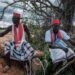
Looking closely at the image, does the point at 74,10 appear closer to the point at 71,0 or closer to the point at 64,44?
the point at 71,0

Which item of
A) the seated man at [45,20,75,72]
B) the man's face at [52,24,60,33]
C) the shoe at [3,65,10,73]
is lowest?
the shoe at [3,65,10,73]

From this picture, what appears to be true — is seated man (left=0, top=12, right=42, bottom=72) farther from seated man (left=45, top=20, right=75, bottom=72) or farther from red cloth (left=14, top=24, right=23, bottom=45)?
seated man (left=45, top=20, right=75, bottom=72)

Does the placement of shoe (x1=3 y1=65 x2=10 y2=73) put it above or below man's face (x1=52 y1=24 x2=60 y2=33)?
below

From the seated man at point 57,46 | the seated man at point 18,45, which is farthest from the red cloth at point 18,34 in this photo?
the seated man at point 57,46

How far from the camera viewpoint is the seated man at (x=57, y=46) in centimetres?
856

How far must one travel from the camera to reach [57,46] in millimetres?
8633

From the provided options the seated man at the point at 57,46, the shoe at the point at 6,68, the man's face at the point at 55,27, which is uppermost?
the man's face at the point at 55,27

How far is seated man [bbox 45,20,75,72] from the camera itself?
8562 mm

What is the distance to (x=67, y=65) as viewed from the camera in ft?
28.3

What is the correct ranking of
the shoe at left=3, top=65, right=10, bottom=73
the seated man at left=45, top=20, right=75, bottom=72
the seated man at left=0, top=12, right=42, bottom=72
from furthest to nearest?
the shoe at left=3, top=65, right=10, bottom=73 < the seated man at left=0, top=12, right=42, bottom=72 < the seated man at left=45, top=20, right=75, bottom=72

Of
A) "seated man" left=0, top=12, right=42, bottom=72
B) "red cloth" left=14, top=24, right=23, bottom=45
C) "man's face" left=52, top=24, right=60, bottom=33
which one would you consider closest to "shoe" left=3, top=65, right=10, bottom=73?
"seated man" left=0, top=12, right=42, bottom=72

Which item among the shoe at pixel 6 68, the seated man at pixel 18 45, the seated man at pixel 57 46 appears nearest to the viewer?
the seated man at pixel 57 46

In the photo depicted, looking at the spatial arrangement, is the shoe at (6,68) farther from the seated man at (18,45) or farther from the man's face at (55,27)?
the man's face at (55,27)

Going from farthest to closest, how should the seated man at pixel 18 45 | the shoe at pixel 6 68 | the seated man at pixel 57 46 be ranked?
the shoe at pixel 6 68 < the seated man at pixel 18 45 < the seated man at pixel 57 46
